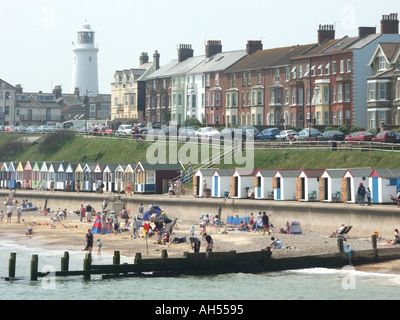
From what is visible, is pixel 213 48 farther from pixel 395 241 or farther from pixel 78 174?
pixel 395 241

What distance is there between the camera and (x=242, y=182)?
2638 inches

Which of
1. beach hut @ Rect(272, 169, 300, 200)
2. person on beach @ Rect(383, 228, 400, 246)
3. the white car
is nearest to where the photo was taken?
person on beach @ Rect(383, 228, 400, 246)

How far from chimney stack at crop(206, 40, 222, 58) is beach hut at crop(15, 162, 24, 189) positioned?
121 feet

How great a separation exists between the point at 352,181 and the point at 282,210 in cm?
474

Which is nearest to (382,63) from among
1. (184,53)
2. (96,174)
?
(96,174)

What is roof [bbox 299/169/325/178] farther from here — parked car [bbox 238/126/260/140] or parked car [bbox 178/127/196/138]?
parked car [bbox 178/127/196/138]

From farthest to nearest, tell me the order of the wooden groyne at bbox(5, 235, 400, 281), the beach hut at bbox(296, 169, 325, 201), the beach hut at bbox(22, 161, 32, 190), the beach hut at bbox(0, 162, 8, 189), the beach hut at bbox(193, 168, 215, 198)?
the beach hut at bbox(0, 162, 8, 189) → the beach hut at bbox(22, 161, 32, 190) → the beach hut at bbox(193, 168, 215, 198) → the beach hut at bbox(296, 169, 325, 201) → the wooden groyne at bbox(5, 235, 400, 281)

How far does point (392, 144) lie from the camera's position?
68.8 meters

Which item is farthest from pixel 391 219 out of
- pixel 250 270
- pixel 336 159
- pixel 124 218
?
pixel 124 218

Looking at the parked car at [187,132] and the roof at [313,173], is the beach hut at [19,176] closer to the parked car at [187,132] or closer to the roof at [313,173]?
the parked car at [187,132]

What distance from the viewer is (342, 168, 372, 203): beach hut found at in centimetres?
5844

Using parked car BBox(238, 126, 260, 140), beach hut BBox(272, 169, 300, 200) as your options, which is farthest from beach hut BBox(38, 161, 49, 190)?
beach hut BBox(272, 169, 300, 200)

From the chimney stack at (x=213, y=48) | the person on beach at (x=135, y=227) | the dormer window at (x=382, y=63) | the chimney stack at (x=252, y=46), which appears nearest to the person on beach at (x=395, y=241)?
the person on beach at (x=135, y=227)
